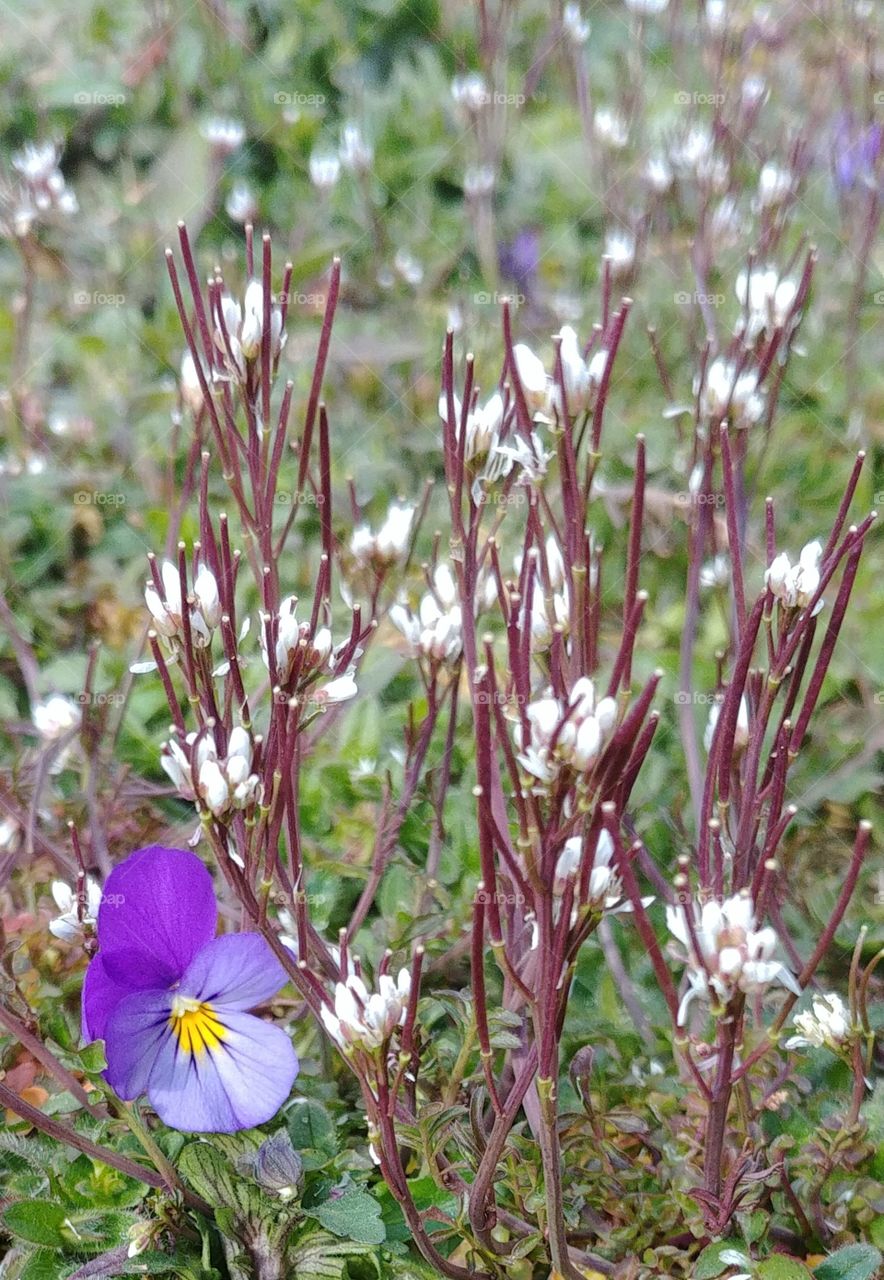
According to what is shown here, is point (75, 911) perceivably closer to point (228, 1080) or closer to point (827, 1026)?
point (228, 1080)

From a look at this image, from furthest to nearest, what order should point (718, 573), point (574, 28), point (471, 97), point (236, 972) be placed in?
point (574, 28) < point (471, 97) < point (718, 573) < point (236, 972)

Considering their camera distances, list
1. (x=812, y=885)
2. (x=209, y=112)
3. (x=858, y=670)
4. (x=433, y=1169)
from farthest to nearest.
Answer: (x=209, y=112)
(x=858, y=670)
(x=812, y=885)
(x=433, y=1169)

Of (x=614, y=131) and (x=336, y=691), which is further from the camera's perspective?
(x=614, y=131)

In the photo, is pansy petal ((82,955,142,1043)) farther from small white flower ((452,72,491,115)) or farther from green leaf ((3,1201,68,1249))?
small white flower ((452,72,491,115))

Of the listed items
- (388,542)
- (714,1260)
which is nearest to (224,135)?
(388,542)

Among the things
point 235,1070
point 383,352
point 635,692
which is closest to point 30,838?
point 235,1070

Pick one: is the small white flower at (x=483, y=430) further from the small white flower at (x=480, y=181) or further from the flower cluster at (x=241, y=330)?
the small white flower at (x=480, y=181)

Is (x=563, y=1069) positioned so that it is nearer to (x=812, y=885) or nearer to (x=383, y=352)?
(x=812, y=885)
